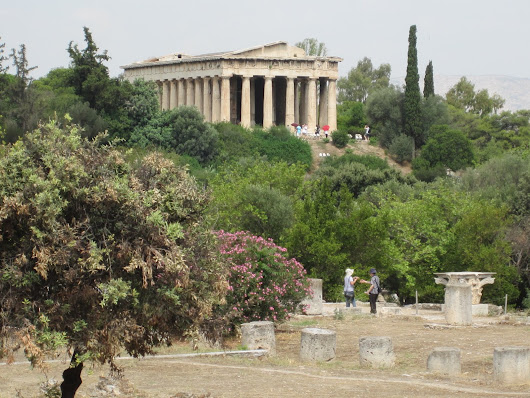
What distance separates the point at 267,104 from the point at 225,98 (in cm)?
303

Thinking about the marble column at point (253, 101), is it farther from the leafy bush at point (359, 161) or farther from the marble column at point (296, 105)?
the leafy bush at point (359, 161)

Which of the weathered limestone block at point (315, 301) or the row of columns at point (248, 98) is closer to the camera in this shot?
the weathered limestone block at point (315, 301)

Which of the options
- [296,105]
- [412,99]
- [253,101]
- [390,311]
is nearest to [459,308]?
[390,311]

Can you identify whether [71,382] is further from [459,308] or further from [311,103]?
[311,103]

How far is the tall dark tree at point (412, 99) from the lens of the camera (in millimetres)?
66312

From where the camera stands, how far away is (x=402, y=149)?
6925 centimetres

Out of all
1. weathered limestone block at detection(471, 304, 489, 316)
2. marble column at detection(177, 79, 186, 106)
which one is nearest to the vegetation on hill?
weathered limestone block at detection(471, 304, 489, 316)

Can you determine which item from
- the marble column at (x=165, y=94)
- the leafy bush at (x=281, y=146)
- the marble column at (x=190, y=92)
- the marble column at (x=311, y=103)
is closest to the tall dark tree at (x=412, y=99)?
the marble column at (x=311, y=103)

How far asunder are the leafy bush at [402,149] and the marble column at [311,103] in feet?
21.9

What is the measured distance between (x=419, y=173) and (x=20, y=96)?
23.6 metres

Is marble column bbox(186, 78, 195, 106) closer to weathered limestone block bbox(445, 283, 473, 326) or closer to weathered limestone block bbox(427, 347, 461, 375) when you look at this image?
weathered limestone block bbox(445, 283, 473, 326)

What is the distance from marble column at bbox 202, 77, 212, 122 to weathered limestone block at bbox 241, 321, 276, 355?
179ft

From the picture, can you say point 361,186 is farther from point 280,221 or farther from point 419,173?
point 280,221

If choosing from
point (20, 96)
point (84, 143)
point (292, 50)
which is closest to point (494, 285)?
point (84, 143)
